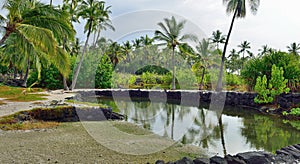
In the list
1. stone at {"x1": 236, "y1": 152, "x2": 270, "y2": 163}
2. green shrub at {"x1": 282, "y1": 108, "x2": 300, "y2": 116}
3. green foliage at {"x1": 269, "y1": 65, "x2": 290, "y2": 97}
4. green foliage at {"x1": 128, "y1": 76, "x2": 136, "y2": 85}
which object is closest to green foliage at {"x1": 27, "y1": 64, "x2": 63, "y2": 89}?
green foliage at {"x1": 128, "y1": 76, "x2": 136, "y2": 85}

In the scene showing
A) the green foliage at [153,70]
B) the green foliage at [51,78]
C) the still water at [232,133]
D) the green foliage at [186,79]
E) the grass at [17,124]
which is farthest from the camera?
the green foliage at [153,70]

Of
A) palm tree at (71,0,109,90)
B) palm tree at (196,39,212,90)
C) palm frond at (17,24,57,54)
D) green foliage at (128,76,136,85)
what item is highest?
palm tree at (71,0,109,90)

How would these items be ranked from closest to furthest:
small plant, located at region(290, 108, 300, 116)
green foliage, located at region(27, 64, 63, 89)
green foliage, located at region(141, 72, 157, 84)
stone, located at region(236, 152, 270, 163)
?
1. stone, located at region(236, 152, 270, 163)
2. small plant, located at region(290, 108, 300, 116)
3. green foliage, located at region(27, 64, 63, 89)
4. green foliage, located at region(141, 72, 157, 84)

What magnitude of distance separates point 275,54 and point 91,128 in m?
18.0

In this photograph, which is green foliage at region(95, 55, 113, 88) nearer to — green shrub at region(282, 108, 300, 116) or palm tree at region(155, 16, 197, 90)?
palm tree at region(155, 16, 197, 90)

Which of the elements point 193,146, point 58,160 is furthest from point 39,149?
point 193,146

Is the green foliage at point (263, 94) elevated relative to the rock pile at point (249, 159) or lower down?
elevated

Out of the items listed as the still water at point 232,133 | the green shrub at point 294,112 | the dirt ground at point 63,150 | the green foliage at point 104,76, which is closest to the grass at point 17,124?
the dirt ground at point 63,150

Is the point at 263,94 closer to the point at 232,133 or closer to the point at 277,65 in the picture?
the point at 277,65

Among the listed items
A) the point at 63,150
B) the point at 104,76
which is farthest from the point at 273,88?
the point at 104,76

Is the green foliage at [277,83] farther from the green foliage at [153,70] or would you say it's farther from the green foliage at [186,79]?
the green foliage at [153,70]

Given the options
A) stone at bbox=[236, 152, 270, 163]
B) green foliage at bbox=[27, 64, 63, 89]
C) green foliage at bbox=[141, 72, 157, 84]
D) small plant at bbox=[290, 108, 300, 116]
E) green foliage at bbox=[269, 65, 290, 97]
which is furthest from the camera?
green foliage at bbox=[141, 72, 157, 84]

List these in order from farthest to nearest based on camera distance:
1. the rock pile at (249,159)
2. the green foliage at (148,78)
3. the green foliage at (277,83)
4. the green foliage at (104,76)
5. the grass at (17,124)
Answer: the green foliage at (148,78)
the green foliage at (104,76)
the green foliage at (277,83)
the grass at (17,124)
the rock pile at (249,159)

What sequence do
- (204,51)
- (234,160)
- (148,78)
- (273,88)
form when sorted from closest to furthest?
(234,160) → (273,88) → (204,51) → (148,78)
